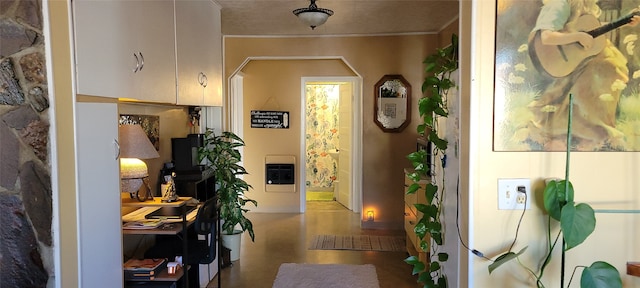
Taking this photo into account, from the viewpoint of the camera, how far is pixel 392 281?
12.2 ft

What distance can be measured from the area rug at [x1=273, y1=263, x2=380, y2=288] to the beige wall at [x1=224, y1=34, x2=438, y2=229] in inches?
56.6

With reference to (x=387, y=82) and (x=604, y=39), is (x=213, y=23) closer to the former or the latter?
(x=387, y=82)

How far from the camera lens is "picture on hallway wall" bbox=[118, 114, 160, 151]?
2.77 meters

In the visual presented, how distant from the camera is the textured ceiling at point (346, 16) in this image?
368 centimetres

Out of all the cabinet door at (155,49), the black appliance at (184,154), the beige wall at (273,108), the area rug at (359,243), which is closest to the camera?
the cabinet door at (155,49)

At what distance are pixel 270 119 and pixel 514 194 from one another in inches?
180

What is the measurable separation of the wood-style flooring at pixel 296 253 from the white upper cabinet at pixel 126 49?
1.84 meters

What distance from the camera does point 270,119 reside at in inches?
238

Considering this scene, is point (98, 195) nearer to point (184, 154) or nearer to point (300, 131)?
point (184, 154)

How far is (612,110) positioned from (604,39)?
0.28 metres

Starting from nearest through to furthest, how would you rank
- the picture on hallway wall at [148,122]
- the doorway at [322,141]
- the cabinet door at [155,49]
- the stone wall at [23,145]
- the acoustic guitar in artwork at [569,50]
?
the stone wall at [23,145] < the acoustic guitar in artwork at [569,50] < the cabinet door at [155,49] < the picture on hallway wall at [148,122] < the doorway at [322,141]

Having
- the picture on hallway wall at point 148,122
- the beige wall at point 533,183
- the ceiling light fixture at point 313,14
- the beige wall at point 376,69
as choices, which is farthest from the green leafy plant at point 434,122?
the beige wall at point 376,69

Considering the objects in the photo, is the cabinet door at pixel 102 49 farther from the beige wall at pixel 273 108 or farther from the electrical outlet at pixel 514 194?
the beige wall at pixel 273 108

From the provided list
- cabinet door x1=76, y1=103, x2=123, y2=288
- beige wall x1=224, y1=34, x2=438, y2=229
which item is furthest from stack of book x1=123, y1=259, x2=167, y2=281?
beige wall x1=224, y1=34, x2=438, y2=229
